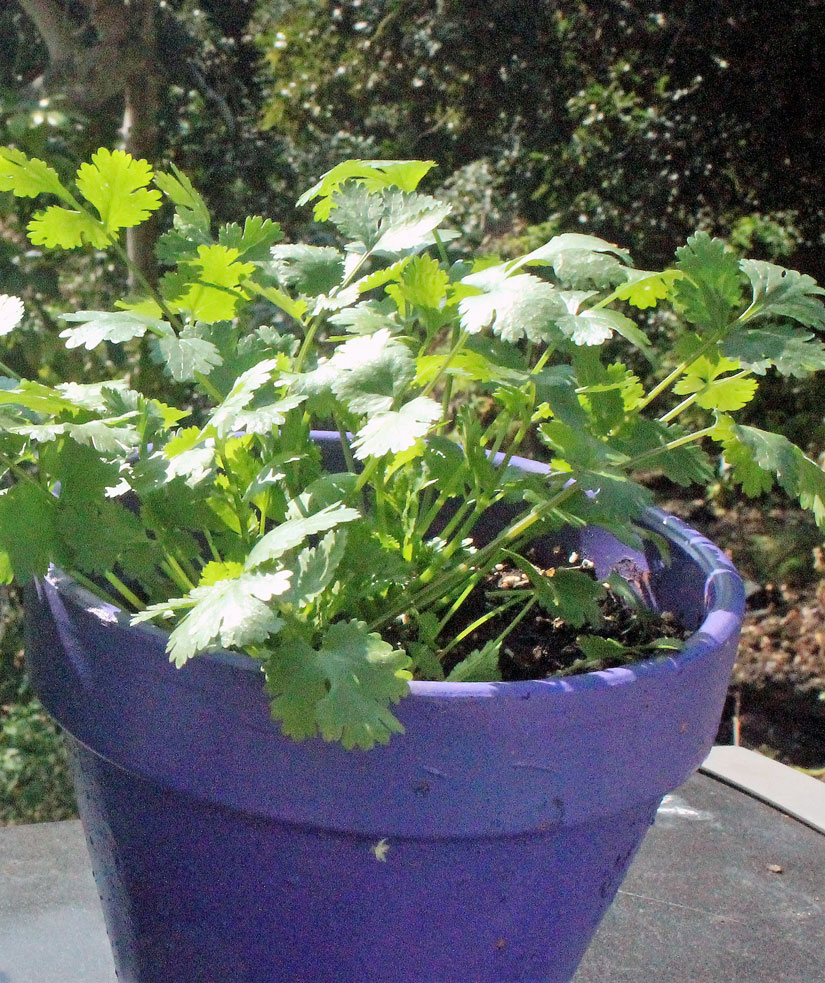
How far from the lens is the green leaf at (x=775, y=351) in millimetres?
536

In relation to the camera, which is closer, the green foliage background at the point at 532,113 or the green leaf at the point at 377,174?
the green leaf at the point at 377,174

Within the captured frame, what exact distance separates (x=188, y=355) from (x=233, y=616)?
16 cm

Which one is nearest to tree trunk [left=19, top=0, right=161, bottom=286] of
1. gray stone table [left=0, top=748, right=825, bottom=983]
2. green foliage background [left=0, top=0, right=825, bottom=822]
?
green foliage background [left=0, top=0, right=825, bottom=822]

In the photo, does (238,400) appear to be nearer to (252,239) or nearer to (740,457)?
(252,239)

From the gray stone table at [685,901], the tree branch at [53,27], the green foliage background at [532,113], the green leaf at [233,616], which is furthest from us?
the green foliage background at [532,113]

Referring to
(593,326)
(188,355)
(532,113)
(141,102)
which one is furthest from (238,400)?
(532,113)

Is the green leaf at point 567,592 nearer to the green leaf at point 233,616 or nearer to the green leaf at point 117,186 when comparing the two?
the green leaf at point 233,616

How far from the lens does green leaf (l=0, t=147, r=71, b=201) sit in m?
0.56

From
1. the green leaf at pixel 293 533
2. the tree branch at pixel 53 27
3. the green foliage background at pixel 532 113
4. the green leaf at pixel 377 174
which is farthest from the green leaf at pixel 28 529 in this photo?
the green foliage background at pixel 532 113

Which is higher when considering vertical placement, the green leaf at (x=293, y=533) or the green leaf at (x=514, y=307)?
the green leaf at (x=514, y=307)

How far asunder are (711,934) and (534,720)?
0.40 meters

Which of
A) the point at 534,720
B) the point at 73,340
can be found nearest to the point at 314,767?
the point at 534,720

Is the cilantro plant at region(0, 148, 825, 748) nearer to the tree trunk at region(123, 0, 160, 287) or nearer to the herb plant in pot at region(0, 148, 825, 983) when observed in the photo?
the herb plant in pot at region(0, 148, 825, 983)

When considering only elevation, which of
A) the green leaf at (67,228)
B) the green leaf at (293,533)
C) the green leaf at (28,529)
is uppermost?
the green leaf at (67,228)
